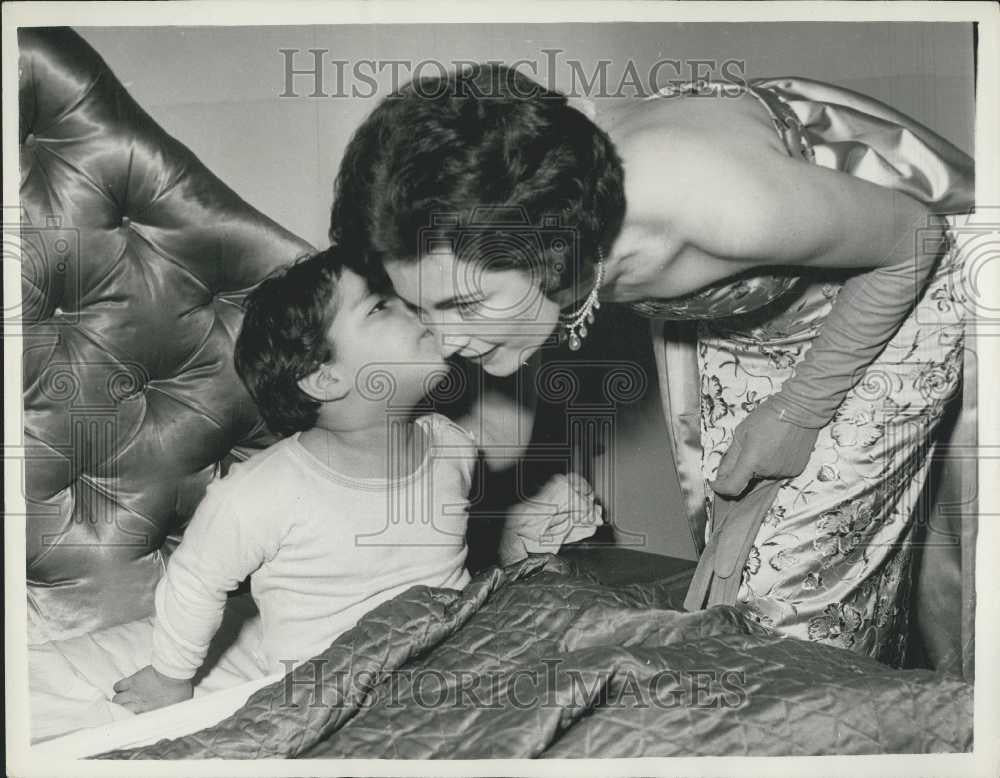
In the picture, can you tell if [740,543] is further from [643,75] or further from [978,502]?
[643,75]

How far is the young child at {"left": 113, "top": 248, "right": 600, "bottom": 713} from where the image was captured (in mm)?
1212

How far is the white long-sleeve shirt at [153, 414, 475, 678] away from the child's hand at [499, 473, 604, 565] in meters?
0.08

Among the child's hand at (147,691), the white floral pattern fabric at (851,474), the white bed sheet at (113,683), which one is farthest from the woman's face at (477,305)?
the child's hand at (147,691)

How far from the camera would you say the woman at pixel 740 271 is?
1.13 m

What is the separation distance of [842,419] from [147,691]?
940mm

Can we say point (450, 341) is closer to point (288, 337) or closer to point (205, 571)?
point (288, 337)

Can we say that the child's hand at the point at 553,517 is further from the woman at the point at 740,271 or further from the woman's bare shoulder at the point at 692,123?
the woman's bare shoulder at the point at 692,123

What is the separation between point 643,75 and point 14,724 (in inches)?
44.9

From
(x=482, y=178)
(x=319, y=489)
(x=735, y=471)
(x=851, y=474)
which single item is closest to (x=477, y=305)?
(x=482, y=178)

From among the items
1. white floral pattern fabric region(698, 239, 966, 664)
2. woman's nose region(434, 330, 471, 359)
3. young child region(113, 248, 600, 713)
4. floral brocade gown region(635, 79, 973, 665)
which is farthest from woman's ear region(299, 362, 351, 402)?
white floral pattern fabric region(698, 239, 966, 664)

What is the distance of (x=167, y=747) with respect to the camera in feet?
4.01

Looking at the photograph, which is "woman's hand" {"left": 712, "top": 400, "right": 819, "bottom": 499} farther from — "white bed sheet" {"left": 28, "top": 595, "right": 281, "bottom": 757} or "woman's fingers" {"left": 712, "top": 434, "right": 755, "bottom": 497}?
"white bed sheet" {"left": 28, "top": 595, "right": 281, "bottom": 757}

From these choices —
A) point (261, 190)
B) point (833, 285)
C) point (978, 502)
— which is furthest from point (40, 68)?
point (978, 502)

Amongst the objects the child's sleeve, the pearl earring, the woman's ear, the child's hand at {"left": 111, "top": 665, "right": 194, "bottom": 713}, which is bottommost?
the child's hand at {"left": 111, "top": 665, "right": 194, "bottom": 713}
